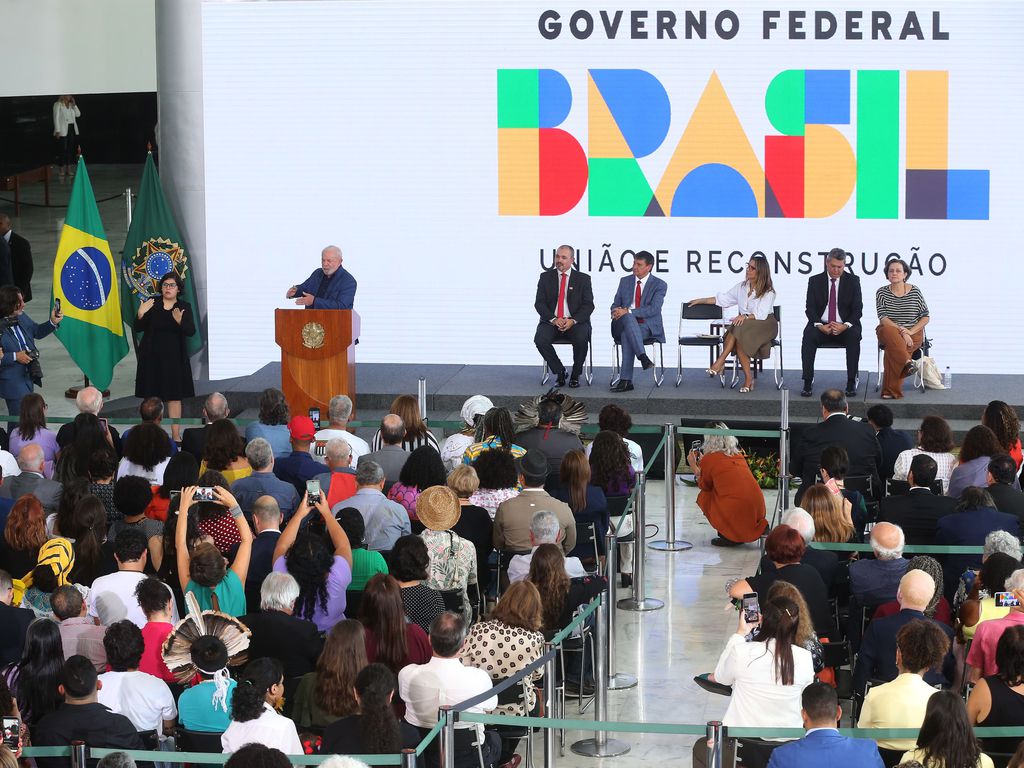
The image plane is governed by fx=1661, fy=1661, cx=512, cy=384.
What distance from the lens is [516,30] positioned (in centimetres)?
1411

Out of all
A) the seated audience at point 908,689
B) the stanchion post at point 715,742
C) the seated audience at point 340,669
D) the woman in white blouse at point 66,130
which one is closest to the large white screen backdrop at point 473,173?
the seated audience at point 908,689

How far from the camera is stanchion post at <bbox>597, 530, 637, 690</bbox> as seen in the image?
7.52 meters

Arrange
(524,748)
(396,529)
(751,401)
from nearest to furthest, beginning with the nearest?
(524,748), (396,529), (751,401)

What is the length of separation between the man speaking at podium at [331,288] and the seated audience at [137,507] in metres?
5.00

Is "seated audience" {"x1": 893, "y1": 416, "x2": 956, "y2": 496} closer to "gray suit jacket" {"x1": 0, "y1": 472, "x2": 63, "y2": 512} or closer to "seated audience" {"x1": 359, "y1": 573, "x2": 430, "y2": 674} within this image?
"seated audience" {"x1": 359, "y1": 573, "x2": 430, "y2": 674}

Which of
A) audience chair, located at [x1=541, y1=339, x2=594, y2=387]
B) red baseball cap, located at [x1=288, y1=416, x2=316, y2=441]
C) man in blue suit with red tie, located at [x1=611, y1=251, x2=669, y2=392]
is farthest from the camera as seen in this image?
audience chair, located at [x1=541, y1=339, x2=594, y2=387]

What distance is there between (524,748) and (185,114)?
8.65 m

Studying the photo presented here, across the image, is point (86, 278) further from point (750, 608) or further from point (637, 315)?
point (750, 608)

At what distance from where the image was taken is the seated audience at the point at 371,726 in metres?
5.27

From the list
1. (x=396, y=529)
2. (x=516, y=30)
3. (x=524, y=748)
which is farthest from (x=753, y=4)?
(x=524, y=748)

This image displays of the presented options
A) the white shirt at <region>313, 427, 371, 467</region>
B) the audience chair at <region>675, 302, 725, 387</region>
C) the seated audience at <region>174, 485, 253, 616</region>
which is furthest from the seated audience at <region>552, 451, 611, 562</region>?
the audience chair at <region>675, 302, 725, 387</region>

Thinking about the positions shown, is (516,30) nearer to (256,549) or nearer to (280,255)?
(280,255)

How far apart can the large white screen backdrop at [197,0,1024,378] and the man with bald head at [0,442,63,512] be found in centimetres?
619

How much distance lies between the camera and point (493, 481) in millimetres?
8391
